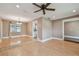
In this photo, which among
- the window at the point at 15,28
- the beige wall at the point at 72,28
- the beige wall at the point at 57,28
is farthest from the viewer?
the beige wall at the point at 57,28

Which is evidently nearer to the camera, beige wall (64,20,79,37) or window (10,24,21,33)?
beige wall (64,20,79,37)

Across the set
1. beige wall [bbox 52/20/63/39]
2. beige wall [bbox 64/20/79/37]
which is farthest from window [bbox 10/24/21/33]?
beige wall [bbox 64/20/79/37]

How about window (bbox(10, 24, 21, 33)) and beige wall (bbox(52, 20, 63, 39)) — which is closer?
window (bbox(10, 24, 21, 33))

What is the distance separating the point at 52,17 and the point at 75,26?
0.95 m

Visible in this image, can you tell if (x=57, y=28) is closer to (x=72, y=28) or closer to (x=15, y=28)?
(x=72, y=28)

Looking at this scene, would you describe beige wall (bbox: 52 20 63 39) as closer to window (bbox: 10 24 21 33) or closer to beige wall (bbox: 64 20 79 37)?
beige wall (bbox: 64 20 79 37)

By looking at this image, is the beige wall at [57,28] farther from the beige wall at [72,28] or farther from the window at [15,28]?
the window at [15,28]

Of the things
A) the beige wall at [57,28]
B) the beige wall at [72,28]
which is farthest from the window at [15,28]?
the beige wall at [72,28]

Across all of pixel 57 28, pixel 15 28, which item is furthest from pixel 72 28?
pixel 15 28

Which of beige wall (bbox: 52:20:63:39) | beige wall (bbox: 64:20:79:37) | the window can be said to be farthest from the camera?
beige wall (bbox: 52:20:63:39)

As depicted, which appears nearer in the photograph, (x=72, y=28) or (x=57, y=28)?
(x=72, y=28)

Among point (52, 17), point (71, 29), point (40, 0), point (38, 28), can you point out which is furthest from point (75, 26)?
point (38, 28)

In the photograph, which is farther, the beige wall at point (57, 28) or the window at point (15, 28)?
the beige wall at point (57, 28)

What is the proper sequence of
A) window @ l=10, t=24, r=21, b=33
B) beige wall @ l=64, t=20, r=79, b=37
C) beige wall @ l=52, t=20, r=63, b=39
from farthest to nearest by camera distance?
beige wall @ l=52, t=20, r=63, b=39, window @ l=10, t=24, r=21, b=33, beige wall @ l=64, t=20, r=79, b=37
